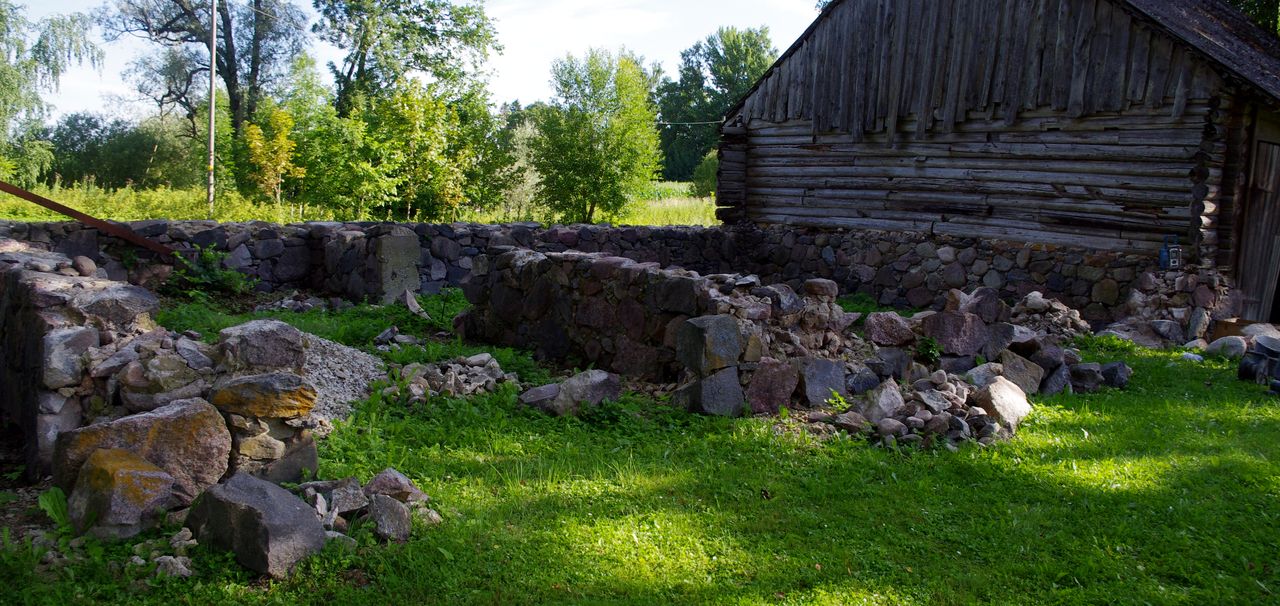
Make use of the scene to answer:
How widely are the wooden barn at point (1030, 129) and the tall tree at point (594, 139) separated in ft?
27.5

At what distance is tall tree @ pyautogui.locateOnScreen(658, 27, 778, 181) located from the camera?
57.0 metres

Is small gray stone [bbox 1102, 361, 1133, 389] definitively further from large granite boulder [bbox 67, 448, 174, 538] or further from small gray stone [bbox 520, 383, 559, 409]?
large granite boulder [bbox 67, 448, 174, 538]

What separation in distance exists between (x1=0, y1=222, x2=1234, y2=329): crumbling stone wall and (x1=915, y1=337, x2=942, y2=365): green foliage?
207 inches

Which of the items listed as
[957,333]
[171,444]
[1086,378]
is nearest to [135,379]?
[171,444]

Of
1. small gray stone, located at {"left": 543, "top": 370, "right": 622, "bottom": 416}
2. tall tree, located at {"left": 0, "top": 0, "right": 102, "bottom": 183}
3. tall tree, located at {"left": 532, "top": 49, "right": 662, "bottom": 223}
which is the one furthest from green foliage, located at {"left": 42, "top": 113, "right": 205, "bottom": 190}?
small gray stone, located at {"left": 543, "top": 370, "right": 622, "bottom": 416}

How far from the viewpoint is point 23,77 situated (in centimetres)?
3012

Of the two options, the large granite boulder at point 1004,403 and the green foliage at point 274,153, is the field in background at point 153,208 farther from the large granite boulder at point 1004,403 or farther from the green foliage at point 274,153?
the large granite boulder at point 1004,403

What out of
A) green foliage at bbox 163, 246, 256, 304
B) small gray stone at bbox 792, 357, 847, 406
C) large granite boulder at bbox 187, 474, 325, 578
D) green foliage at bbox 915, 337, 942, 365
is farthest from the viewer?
green foliage at bbox 163, 246, 256, 304

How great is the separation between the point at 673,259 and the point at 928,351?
27.5 feet

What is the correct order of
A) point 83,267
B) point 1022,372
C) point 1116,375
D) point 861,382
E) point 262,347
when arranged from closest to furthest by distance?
point 262,347 < point 861,382 < point 1022,372 < point 1116,375 < point 83,267

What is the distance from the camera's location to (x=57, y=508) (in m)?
3.97

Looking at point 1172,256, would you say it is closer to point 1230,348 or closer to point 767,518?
point 1230,348

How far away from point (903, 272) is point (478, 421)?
34.7 feet

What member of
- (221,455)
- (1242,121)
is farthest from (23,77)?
(1242,121)
